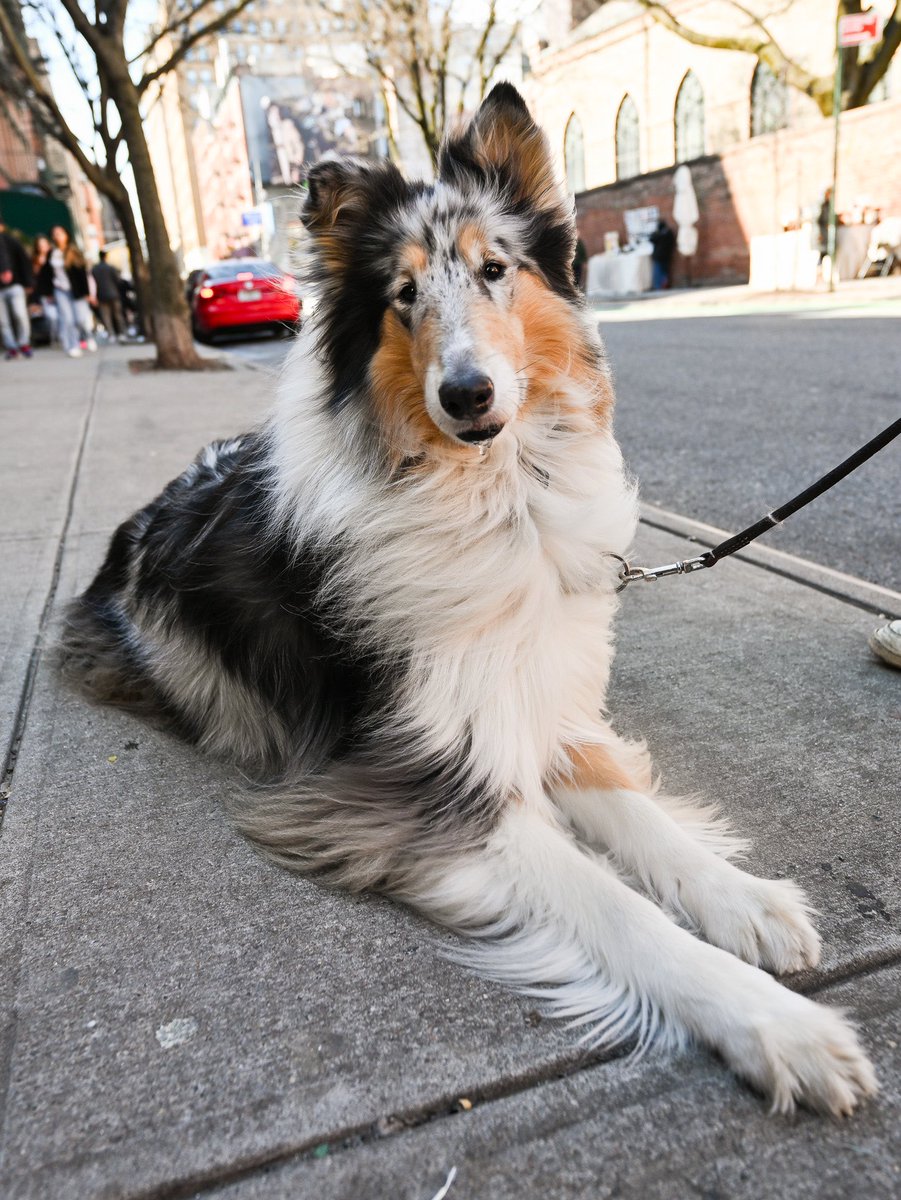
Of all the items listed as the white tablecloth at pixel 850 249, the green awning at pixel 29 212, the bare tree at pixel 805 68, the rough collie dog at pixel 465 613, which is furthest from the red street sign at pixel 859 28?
the green awning at pixel 29 212

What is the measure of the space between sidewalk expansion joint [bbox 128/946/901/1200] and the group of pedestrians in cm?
1749

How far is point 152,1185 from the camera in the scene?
157cm

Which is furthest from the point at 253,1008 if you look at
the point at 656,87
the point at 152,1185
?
the point at 656,87

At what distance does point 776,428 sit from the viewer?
753cm

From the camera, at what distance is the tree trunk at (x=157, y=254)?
1369cm

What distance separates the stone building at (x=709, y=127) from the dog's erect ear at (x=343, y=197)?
24582 mm

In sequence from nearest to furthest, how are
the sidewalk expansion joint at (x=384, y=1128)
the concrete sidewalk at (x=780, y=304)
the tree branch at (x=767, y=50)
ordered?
the sidewalk expansion joint at (x=384, y=1128) < the concrete sidewalk at (x=780, y=304) < the tree branch at (x=767, y=50)

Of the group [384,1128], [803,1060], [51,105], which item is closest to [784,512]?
[803,1060]

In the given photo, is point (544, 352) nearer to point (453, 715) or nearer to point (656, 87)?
point (453, 715)

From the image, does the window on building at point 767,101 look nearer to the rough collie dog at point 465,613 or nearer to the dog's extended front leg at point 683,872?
the rough collie dog at point 465,613

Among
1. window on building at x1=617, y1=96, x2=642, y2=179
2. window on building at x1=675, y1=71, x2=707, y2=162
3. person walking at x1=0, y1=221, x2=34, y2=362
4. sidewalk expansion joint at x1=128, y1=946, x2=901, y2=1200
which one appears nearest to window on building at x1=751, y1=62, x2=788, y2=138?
window on building at x1=675, y1=71, x2=707, y2=162

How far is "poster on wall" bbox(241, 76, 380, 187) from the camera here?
60.2 metres

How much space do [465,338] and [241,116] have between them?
69967 millimetres

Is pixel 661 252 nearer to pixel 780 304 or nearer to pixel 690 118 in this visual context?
pixel 690 118
